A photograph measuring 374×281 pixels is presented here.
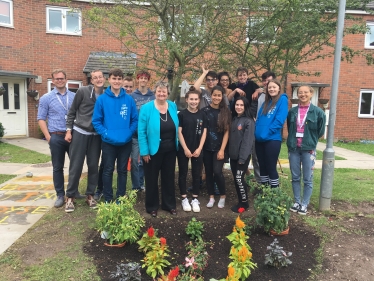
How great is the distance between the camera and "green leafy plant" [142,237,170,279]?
3.04 metres

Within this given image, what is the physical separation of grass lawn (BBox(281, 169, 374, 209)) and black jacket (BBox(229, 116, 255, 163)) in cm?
168

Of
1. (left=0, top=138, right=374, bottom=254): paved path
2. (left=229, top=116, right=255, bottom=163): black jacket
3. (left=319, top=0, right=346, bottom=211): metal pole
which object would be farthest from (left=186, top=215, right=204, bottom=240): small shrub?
(left=319, top=0, right=346, bottom=211): metal pole

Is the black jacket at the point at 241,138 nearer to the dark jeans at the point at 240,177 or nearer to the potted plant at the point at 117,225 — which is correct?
the dark jeans at the point at 240,177

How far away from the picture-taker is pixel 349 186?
655 cm

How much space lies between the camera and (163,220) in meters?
4.34

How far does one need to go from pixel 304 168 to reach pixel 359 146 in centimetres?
995

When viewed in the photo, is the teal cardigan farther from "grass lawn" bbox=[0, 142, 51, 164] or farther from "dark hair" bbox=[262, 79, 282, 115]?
"grass lawn" bbox=[0, 142, 51, 164]

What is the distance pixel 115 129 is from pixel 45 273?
1973mm

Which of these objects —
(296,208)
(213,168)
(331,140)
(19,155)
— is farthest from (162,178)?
(19,155)

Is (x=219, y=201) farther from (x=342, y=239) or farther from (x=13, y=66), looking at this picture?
(x=13, y=66)

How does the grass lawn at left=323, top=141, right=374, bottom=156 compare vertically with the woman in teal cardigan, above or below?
below

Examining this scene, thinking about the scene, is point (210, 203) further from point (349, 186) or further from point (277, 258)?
point (349, 186)

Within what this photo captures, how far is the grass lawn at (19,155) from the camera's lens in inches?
339

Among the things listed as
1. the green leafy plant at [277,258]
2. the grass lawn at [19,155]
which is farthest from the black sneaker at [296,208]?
the grass lawn at [19,155]
